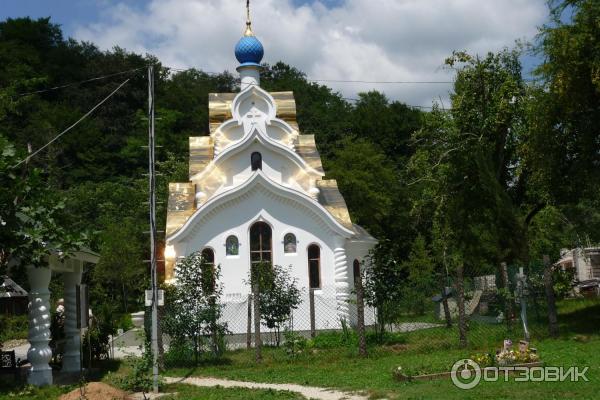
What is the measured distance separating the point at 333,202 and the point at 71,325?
39.7ft

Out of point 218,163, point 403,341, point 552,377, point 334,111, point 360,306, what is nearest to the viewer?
point 552,377

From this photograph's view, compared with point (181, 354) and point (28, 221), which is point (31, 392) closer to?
point (28, 221)

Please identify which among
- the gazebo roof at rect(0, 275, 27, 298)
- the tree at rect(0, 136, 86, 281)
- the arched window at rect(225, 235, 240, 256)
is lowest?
the gazebo roof at rect(0, 275, 27, 298)

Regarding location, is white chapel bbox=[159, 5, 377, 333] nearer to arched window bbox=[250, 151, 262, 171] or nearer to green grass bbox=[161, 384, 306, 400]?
arched window bbox=[250, 151, 262, 171]

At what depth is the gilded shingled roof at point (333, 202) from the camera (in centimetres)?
2658

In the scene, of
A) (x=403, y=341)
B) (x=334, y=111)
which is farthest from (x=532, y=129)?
(x=334, y=111)

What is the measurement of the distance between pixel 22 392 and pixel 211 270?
24.7ft

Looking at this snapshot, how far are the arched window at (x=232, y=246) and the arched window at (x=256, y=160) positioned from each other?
11.1 ft

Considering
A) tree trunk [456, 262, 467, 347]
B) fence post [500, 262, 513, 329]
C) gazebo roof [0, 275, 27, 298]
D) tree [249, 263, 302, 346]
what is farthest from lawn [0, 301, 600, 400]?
gazebo roof [0, 275, 27, 298]

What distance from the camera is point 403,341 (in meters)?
20.1

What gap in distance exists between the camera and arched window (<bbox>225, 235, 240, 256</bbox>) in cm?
2547

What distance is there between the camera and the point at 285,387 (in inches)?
547

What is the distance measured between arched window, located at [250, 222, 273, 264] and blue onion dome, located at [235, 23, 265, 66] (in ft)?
29.5

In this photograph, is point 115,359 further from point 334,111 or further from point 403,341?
point 334,111
